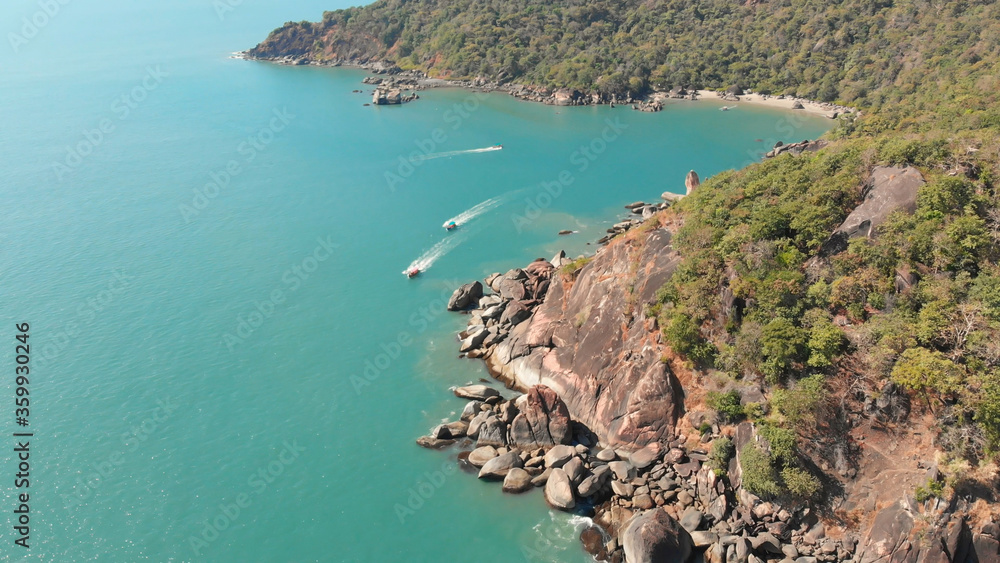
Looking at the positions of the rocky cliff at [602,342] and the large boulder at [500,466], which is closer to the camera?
the large boulder at [500,466]

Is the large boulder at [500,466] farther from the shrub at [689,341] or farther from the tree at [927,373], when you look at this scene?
the tree at [927,373]

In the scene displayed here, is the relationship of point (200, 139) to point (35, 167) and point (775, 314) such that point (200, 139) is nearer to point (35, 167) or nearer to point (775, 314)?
point (35, 167)

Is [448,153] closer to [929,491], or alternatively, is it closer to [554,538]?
[554,538]

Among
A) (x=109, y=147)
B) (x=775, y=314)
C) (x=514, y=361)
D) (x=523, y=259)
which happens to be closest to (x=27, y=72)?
(x=109, y=147)

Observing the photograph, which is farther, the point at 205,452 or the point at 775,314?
the point at 205,452

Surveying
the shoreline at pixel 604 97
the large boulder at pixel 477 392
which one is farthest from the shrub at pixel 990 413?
the shoreline at pixel 604 97

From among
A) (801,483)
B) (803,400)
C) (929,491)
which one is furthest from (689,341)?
(929,491)
